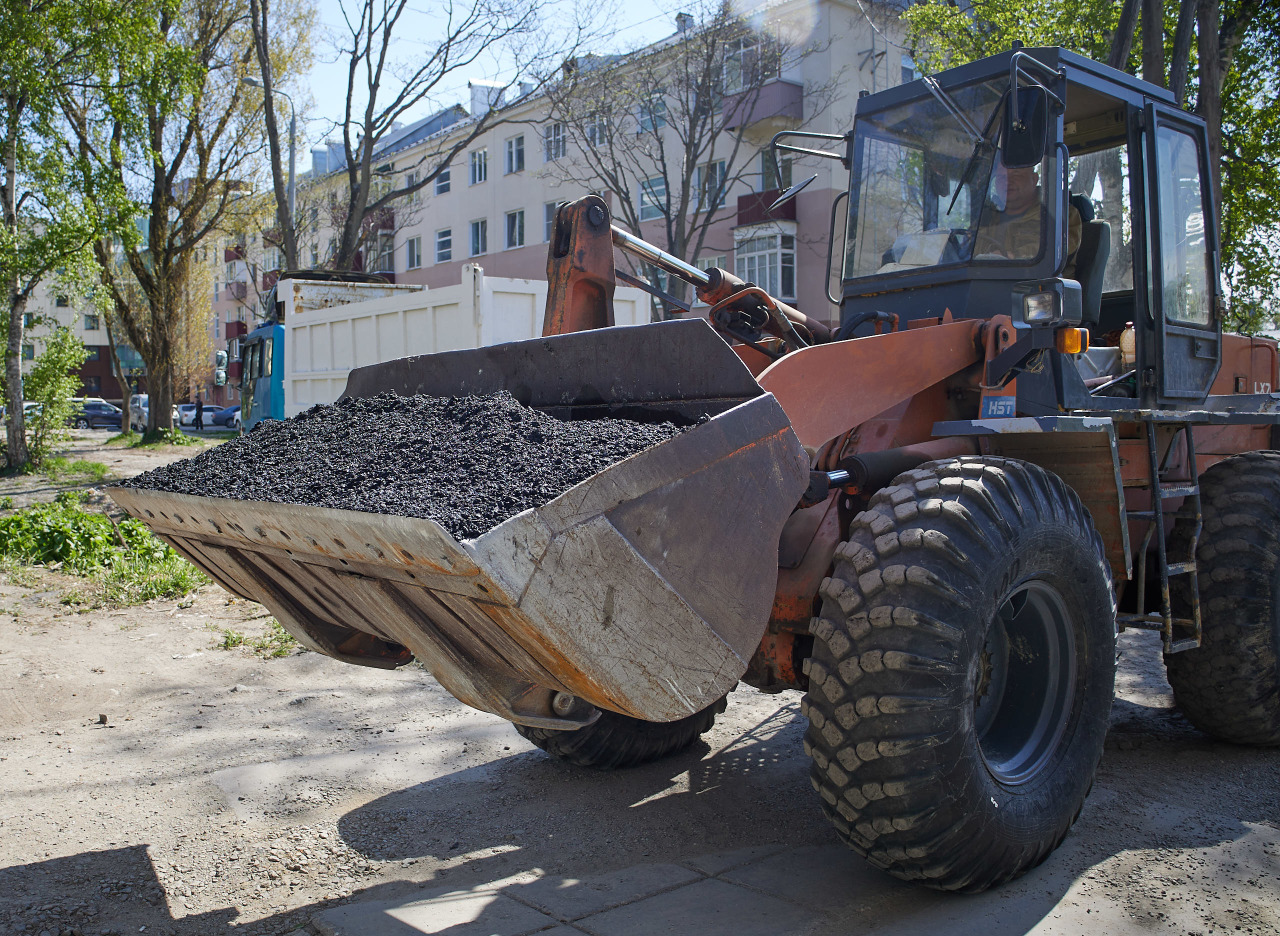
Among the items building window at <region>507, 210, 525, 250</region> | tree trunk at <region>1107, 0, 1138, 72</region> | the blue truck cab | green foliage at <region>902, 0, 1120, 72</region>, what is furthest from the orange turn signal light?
building window at <region>507, 210, 525, 250</region>

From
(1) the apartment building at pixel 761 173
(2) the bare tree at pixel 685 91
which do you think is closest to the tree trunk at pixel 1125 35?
(1) the apartment building at pixel 761 173

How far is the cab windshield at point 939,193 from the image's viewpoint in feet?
13.3

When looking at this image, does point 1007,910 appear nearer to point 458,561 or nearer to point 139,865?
point 458,561

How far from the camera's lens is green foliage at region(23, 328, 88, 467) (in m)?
16.3

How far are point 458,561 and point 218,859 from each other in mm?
1964

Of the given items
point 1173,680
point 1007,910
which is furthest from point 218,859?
point 1173,680

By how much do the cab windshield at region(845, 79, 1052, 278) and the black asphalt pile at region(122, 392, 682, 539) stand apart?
78.3 inches

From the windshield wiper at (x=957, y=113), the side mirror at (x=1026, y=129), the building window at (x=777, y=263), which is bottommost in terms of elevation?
the side mirror at (x=1026, y=129)

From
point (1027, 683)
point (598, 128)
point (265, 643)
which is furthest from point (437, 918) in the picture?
point (598, 128)

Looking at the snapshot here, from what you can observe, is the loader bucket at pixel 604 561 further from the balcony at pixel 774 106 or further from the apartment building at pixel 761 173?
the balcony at pixel 774 106

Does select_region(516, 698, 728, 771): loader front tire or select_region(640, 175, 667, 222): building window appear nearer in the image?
select_region(516, 698, 728, 771): loader front tire

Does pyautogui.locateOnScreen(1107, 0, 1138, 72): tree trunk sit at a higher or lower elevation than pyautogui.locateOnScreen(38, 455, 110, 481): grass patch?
higher

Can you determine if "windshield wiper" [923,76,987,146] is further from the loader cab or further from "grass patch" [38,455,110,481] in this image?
"grass patch" [38,455,110,481]

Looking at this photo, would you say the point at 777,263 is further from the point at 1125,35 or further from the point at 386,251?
the point at 386,251
